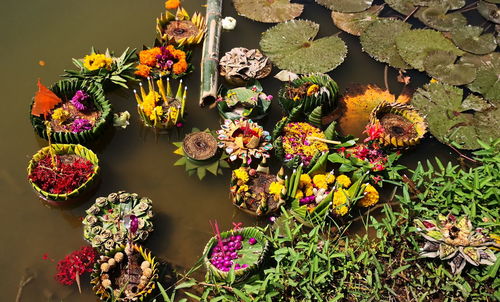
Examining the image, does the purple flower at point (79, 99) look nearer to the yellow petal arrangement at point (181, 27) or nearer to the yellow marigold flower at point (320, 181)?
the yellow petal arrangement at point (181, 27)

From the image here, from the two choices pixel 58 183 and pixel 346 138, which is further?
pixel 346 138

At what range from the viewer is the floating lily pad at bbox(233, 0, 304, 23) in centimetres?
895

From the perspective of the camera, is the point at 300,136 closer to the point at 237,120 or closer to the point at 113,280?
the point at 237,120

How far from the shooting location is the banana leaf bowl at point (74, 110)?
6.83 metres

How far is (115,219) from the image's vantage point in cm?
612

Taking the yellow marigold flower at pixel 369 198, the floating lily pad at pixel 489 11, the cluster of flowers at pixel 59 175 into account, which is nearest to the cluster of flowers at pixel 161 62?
the cluster of flowers at pixel 59 175

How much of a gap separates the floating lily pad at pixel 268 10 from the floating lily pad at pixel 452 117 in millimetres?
3023

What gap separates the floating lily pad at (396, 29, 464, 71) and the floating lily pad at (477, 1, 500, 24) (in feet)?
4.57

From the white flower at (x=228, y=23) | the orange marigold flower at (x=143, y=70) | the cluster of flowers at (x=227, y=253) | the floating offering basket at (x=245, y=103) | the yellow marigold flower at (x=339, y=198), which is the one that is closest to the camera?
the cluster of flowers at (x=227, y=253)

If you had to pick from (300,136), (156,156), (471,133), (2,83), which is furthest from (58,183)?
(471,133)

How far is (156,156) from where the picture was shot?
7168mm

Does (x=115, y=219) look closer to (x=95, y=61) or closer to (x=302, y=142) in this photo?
(x=95, y=61)

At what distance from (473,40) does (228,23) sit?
476cm

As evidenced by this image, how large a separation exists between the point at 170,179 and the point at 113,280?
70.3 inches
